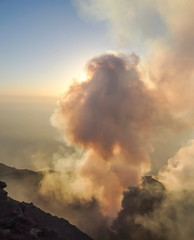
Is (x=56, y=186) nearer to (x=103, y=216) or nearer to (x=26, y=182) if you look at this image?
(x=26, y=182)

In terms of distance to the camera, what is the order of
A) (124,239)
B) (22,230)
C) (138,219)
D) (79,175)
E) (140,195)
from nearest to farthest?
(22,230) < (124,239) < (138,219) < (140,195) < (79,175)

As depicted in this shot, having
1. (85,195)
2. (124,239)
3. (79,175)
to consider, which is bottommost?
(124,239)

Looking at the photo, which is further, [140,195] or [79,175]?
[79,175]

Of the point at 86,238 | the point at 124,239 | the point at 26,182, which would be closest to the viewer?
the point at 86,238

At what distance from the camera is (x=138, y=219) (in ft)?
314

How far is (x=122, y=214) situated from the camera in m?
99.9

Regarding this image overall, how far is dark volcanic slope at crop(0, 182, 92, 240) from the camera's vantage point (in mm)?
51275

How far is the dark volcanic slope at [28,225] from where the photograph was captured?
5128cm

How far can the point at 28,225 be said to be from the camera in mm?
58000

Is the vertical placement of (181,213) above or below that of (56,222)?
above

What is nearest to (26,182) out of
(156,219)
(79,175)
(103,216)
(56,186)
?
(56,186)

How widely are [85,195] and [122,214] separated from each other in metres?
22.1

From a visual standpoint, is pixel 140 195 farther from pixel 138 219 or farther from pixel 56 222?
pixel 56 222

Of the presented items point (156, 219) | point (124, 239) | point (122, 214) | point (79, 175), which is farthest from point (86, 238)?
point (79, 175)
